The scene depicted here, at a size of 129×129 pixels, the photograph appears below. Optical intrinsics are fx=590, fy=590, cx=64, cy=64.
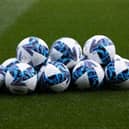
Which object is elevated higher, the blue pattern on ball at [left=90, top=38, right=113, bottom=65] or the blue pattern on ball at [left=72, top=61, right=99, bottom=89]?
the blue pattern on ball at [left=90, top=38, right=113, bottom=65]

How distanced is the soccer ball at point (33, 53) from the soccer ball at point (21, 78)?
0.26 meters

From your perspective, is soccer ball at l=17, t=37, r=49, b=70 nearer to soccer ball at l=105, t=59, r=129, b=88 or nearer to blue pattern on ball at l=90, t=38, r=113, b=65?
blue pattern on ball at l=90, t=38, r=113, b=65

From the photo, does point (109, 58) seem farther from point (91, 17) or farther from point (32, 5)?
point (32, 5)

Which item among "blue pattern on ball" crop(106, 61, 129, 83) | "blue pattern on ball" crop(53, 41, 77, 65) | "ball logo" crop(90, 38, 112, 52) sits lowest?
"blue pattern on ball" crop(106, 61, 129, 83)

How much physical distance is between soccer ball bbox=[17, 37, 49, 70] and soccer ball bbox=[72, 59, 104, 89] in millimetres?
511

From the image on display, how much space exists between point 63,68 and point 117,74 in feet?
2.71

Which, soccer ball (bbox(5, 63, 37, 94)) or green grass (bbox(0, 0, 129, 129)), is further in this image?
soccer ball (bbox(5, 63, 37, 94))

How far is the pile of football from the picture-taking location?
334 inches

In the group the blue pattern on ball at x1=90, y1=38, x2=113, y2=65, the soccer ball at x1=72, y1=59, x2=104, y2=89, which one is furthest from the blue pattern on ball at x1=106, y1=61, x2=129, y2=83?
the blue pattern on ball at x1=90, y1=38, x2=113, y2=65

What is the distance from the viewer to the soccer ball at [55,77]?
8531mm

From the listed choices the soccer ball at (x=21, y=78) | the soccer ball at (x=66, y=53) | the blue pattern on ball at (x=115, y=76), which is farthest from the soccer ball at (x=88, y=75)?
the soccer ball at (x=21, y=78)

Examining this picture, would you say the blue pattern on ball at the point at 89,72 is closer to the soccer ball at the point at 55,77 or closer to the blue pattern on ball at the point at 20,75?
the soccer ball at the point at 55,77

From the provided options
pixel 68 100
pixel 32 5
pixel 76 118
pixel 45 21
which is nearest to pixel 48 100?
pixel 68 100

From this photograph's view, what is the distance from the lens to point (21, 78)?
840cm
